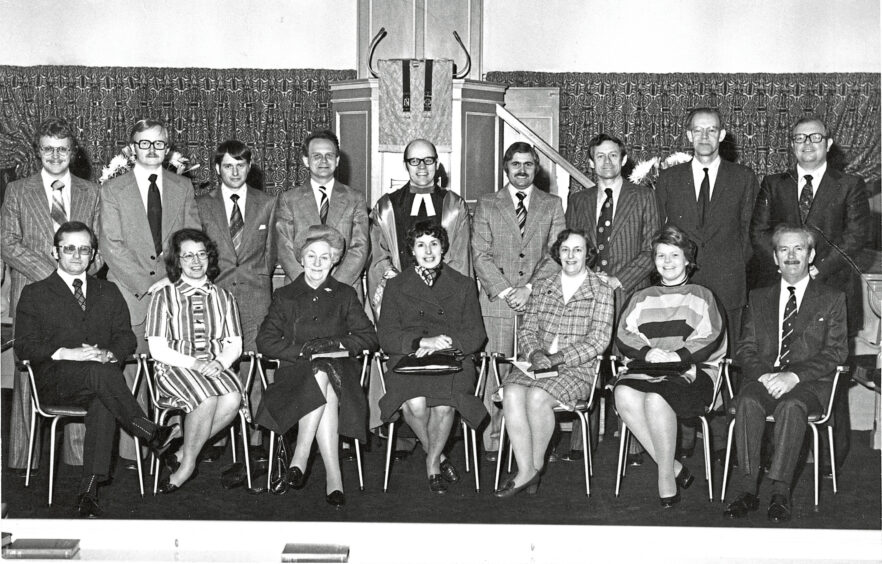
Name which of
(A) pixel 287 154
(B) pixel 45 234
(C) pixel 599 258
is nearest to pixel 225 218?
(B) pixel 45 234

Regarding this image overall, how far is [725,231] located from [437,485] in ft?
6.00

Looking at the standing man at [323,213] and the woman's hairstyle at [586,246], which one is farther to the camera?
the standing man at [323,213]

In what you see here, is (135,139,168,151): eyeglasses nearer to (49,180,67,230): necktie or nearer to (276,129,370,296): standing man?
(49,180,67,230): necktie

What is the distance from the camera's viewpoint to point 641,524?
4.46 meters

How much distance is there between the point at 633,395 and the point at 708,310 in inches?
21.3

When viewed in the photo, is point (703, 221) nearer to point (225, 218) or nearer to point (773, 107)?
point (225, 218)

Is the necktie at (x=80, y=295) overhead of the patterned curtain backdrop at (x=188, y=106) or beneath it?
beneath

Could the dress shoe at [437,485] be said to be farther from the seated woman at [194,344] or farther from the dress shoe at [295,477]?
the seated woman at [194,344]

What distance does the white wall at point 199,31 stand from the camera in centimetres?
952

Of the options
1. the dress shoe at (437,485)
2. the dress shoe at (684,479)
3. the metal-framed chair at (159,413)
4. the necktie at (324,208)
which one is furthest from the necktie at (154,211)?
the dress shoe at (684,479)

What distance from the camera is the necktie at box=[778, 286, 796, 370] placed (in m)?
4.89

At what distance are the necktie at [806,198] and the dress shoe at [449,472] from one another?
2.04 meters

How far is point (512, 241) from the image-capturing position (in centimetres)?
544

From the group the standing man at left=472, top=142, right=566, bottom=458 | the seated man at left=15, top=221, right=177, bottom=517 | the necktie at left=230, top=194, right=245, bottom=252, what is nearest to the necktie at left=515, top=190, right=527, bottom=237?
the standing man at left=472, top=142, right=566, bottom=458
